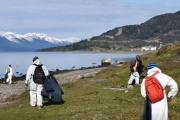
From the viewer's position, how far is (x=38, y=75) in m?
21.0

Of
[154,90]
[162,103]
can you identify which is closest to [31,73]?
[154,90]

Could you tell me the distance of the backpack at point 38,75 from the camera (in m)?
21.0

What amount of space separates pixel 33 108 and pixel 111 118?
5.89 m

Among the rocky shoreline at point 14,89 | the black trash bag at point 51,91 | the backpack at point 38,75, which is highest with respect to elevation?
the backpack at point 38,75

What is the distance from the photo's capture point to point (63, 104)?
74.4ft

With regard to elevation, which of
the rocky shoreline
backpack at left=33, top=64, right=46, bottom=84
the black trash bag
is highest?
backpack at left=33, top=64, right=46, bottom=84

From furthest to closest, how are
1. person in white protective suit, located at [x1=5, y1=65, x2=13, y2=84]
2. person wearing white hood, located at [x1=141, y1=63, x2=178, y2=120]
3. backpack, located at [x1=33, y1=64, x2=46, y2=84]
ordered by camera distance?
A: person in white protective suit, located at [x1=5, y1=65, x2=13, y2=84] → backpack, located at [x1=33, y1=64, x2=46, y2=84] → person wearing white hood, located at [x1=141, y1=63, x2=178, y2=120]

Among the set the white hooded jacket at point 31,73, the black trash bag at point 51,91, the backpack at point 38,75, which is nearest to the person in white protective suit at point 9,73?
the black trash bag at point 51,91

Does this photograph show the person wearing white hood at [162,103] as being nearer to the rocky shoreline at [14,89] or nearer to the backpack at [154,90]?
the backpack at [154,90]

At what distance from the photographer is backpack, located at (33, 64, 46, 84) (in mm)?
20953

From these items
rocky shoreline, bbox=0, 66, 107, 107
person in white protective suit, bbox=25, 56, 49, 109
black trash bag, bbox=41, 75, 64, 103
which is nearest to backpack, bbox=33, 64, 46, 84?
person in white protective suit, bbox=25, 56, 49, 109

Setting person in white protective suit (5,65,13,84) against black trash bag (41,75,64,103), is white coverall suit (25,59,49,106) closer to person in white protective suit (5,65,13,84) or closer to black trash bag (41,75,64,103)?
black trash bag (41,75,64,103)

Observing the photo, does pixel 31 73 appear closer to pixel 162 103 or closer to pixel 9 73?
pixel 162 103

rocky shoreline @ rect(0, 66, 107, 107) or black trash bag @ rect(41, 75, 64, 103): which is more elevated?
black trash bag @ rect(41, 75, 64, 103)
